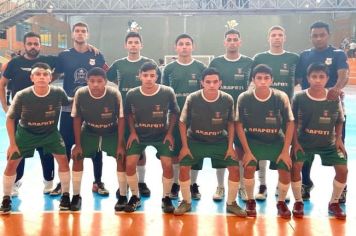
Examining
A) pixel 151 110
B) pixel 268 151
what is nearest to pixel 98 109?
pixel 151 110

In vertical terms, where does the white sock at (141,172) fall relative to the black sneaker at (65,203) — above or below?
above

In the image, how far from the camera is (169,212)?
14.3 ft

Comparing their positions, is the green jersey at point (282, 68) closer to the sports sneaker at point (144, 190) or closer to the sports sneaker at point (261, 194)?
the sports sneaker at point (261, 194)

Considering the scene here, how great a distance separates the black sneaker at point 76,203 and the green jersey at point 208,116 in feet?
5.13

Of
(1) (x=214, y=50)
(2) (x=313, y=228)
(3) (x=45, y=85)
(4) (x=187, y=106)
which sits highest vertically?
(1) (x=214, y=50)

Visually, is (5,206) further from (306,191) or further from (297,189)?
(306,191)

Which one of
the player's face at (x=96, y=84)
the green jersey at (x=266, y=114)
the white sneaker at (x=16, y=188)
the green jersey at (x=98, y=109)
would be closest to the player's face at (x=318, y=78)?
the green jersey at (x=266, y=114)

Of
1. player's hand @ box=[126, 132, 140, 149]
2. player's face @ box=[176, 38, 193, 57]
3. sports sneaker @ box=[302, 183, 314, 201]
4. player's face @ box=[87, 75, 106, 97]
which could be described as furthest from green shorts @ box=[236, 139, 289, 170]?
player's face @ box=[87, 75, 106, 97]

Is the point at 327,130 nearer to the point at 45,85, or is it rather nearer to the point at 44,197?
the point at 45,85

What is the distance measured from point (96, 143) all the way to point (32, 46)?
1.50 meters

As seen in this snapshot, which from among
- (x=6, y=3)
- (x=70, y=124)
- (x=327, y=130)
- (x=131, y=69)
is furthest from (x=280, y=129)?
(x=6, y=3)

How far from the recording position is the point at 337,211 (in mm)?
4258

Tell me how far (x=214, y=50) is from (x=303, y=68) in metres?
27.6

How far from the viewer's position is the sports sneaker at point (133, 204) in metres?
4.37
